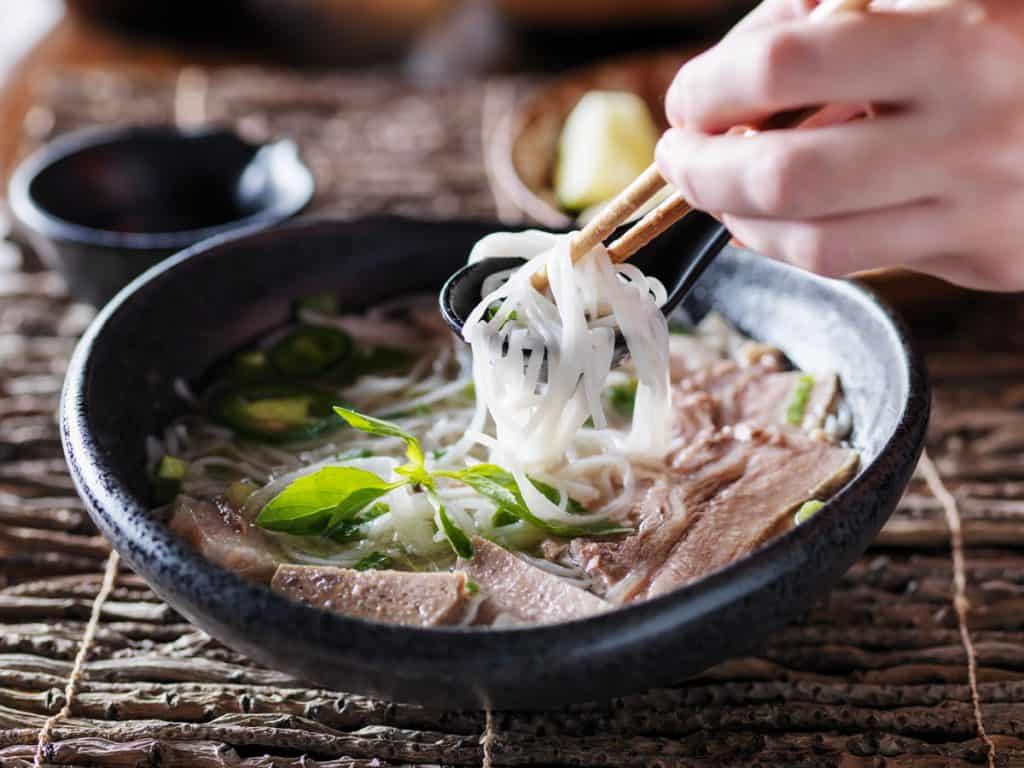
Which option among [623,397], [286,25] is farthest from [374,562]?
[286,25]

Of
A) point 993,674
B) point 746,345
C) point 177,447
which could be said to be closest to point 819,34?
point 746,345

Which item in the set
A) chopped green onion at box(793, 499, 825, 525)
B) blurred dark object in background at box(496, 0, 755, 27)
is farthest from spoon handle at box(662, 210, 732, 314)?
blurred dark object in background at box(496, 0, 755, 27)

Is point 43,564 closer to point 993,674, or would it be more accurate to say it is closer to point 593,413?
point 593,413

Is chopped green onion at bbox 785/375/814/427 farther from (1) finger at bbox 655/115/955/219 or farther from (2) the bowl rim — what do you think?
(2) the bowl rim

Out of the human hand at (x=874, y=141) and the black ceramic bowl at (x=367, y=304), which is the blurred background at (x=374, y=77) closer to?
the black ceramic bowl at (x=367, y=304)

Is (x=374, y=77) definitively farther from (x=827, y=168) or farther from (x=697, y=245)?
(x=827, y=168)

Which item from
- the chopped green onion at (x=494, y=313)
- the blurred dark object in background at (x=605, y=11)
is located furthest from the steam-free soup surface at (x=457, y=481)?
the blurred dark object in background at (x=605, y=11)
